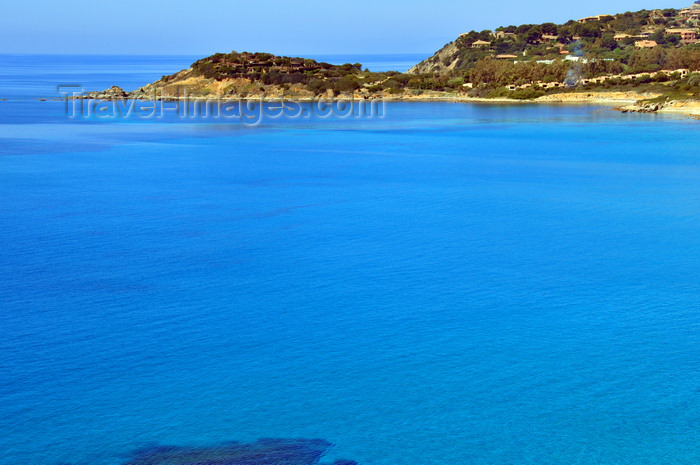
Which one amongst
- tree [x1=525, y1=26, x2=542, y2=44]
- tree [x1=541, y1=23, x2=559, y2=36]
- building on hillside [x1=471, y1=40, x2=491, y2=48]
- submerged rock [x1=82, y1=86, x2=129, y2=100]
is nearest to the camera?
submerged rock [x1=82, y1=86, x2=129, y2=100]

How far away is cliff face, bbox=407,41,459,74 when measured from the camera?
308ft

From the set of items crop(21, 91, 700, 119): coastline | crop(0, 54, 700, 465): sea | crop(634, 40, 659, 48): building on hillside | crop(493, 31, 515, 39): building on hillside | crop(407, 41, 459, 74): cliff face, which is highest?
crop(493, 31, 515, 39): building on hillside

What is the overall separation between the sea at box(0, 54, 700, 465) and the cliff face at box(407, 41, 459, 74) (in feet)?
239

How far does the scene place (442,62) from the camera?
318 ft

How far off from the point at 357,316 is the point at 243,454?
402 cm

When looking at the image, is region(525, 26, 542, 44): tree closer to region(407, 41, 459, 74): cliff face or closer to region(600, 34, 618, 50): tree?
region(600, 34, 618, 50): tree

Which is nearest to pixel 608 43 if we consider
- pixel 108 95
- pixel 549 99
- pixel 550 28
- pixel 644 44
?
pixel 644 44

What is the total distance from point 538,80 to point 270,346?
5863 cm

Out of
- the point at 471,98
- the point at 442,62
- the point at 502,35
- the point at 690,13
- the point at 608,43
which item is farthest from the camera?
the point at 690,13

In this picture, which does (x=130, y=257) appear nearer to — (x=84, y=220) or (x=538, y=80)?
(x=84, y=220)

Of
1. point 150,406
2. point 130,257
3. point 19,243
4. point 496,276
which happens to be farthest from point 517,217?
point 150,406

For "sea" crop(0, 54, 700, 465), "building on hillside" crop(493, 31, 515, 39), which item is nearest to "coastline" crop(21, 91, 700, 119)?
"sea" crop(0, 54, 700, 465)

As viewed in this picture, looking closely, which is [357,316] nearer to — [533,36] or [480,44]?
[480,44]

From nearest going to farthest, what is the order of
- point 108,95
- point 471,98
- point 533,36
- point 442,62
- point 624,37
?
point 471,98 → point 108,95 → point 624,37 → point 442,62 → point 533,36
